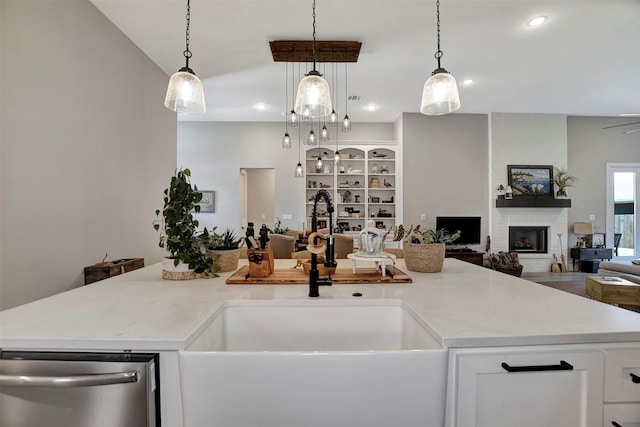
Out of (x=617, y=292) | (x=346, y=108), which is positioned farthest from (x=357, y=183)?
(x=617, y=292)

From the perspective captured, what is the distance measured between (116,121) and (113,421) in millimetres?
2945

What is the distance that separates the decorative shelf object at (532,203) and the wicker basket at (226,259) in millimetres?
5532

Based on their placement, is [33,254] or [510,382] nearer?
[510,382]

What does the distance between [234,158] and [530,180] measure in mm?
5974

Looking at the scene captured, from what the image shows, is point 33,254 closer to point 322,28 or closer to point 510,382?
point 510,382

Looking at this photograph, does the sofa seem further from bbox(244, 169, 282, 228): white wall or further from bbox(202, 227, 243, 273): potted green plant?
bbox(244, 169, 282, 228): white wall

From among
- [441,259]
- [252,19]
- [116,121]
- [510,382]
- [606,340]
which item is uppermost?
[252,19]

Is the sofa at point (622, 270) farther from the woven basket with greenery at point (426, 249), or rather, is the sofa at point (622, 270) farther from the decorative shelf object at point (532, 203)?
the woven basket with greenery at point (426, 249)

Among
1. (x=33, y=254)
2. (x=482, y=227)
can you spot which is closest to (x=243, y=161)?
(x=33, y=254)

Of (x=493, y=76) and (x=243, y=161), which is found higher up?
(x=493, y=76)

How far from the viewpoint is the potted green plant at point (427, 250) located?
1604mm

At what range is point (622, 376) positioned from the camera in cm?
83

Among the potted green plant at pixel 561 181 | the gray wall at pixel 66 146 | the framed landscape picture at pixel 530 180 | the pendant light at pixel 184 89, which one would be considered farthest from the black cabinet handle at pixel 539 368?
the potted green plant at pixel 561 181

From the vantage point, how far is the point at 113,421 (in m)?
0.78
